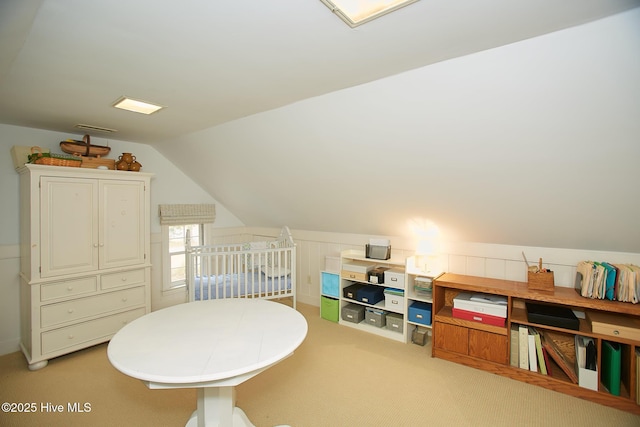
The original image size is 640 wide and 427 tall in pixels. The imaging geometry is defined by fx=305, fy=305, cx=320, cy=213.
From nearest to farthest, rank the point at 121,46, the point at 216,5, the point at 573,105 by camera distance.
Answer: the point at 216,5 < the point at 121,46 < the point at 573,105

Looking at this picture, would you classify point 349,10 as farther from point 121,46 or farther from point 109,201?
point 109,201

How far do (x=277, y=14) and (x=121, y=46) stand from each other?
0.83m

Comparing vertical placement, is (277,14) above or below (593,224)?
above

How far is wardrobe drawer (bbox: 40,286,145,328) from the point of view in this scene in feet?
8.77

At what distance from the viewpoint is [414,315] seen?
10.00 ft

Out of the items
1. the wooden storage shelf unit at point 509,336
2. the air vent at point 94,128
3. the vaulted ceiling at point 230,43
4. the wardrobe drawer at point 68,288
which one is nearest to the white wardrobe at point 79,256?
the wardrobe drawer at point 68,288

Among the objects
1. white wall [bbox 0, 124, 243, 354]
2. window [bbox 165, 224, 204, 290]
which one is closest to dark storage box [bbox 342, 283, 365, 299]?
window [bbox 165, 224, 204, 290]

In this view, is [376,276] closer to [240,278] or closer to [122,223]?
[240,278]

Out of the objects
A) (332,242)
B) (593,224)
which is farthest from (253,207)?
(593,224)

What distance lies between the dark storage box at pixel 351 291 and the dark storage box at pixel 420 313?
63cm

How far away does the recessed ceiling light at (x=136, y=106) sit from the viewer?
7.36ft

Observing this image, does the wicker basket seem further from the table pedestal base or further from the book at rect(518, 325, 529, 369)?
the book at rect(518, 325, 529, 369)

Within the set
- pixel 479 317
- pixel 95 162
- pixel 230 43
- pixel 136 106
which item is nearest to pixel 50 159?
pixel 95 162

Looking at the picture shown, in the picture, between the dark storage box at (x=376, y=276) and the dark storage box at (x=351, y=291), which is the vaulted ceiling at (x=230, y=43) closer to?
the dark storage box at (x=376, y=276)
